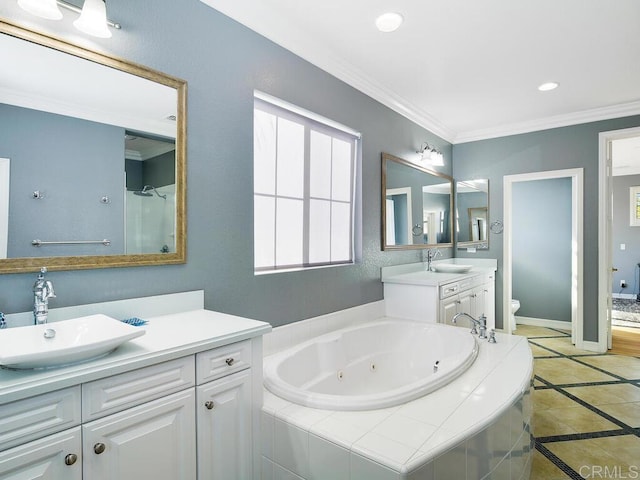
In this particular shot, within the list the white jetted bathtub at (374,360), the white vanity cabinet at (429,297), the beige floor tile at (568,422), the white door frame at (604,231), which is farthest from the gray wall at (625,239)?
the white jetted bathtub at (374,360)

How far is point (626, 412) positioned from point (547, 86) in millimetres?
2780

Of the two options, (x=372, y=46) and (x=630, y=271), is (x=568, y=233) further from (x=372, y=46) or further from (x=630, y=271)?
(x=372, y=46)

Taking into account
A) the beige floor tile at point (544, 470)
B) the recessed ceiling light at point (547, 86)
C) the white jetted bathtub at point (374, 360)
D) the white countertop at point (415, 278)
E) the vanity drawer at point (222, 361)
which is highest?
the recessed ceiling light at point (547, 86)

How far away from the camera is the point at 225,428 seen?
4.68 feet

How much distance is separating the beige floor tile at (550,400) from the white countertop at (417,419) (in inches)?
47.4

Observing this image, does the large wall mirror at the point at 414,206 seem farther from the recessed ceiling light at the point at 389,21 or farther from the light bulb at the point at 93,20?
the light bulb at the point at 93,20

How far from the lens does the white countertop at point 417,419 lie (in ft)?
4.16

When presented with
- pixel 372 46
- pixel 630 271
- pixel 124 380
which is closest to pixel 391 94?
pixel 372 46

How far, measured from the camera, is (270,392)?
174 centimetres

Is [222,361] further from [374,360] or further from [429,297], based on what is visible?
[429,297]

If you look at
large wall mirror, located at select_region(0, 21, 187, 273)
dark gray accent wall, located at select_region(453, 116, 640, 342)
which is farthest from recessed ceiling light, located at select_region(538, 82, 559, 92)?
large wall mirror, located at select_region(0, 21, 187, 273)

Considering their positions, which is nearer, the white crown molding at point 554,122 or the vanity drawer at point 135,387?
the vanity drawer at point 135,387

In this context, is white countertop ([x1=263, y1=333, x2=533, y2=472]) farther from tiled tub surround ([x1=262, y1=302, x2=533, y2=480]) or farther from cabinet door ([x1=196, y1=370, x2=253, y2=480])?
cabinet door ([x1=196, y1=370, x2=253, y2=480])

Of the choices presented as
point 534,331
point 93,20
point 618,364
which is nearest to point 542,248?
point 534,331
